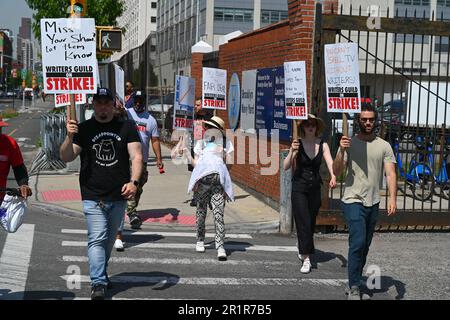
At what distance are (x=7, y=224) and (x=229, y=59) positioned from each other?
34.4 feet

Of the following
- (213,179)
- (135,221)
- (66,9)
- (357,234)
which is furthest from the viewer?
(66,9)

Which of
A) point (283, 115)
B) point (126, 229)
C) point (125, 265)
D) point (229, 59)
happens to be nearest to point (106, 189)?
point (125, 265)

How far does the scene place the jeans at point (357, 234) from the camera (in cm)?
647

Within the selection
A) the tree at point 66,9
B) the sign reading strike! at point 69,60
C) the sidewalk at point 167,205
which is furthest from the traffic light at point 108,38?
the tree at point 66,9

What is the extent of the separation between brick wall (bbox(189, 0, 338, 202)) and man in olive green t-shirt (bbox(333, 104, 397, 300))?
13.5ft

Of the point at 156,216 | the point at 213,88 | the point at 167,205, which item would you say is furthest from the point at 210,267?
the point at 213,88

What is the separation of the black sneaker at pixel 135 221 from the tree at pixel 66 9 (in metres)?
21.6

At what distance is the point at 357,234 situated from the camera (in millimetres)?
6465

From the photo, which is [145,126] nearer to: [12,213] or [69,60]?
[69,60]

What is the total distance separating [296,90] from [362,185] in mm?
→ 2982

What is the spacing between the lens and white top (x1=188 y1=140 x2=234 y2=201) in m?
8.38

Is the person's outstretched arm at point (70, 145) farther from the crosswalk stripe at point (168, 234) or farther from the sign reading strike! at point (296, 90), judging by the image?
the crosswalk stripe at point (168, 234)

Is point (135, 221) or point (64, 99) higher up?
point (64, 99)

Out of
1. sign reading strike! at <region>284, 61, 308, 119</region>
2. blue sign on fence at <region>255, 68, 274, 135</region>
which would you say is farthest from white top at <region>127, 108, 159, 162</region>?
blue sign on fence at <region>255, 68, 274, 135</region>
